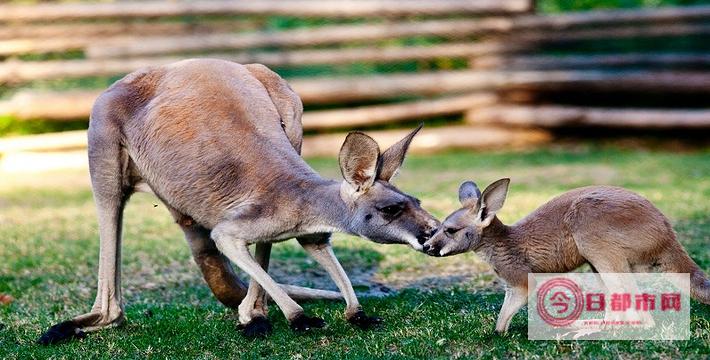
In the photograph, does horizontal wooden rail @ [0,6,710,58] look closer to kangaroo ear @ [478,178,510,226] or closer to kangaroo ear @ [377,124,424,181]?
kangaroo ear @ [478,178,510,226]

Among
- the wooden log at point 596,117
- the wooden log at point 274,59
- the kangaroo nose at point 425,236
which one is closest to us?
the kangaroo nose at point 425,236

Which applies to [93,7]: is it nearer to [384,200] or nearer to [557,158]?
[557,158]

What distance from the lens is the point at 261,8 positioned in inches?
582

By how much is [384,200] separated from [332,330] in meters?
0.89

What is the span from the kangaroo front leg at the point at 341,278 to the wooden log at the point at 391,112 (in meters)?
9.50

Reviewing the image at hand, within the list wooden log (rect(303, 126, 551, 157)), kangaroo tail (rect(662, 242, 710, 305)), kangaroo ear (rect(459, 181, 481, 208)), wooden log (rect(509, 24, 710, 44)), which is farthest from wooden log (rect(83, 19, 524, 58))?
kangaroo tail (rect(662, 242, 710, 305))

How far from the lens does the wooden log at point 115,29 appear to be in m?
14.8

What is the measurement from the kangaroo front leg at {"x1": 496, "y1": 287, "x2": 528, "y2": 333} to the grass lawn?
0.21 ft

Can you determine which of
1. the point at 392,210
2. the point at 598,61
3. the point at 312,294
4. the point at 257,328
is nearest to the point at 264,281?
the point at 257,328

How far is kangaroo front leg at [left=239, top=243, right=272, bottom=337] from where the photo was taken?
17.3 feet

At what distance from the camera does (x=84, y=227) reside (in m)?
9.59

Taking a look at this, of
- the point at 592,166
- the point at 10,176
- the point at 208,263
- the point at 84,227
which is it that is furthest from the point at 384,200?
the point at 10,176

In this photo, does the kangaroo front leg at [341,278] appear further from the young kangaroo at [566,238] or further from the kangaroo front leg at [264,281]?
the young kangaroo at [566,238]

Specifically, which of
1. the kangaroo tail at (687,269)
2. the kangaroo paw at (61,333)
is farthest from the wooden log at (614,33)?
the kangaroo paw at (61,333)
